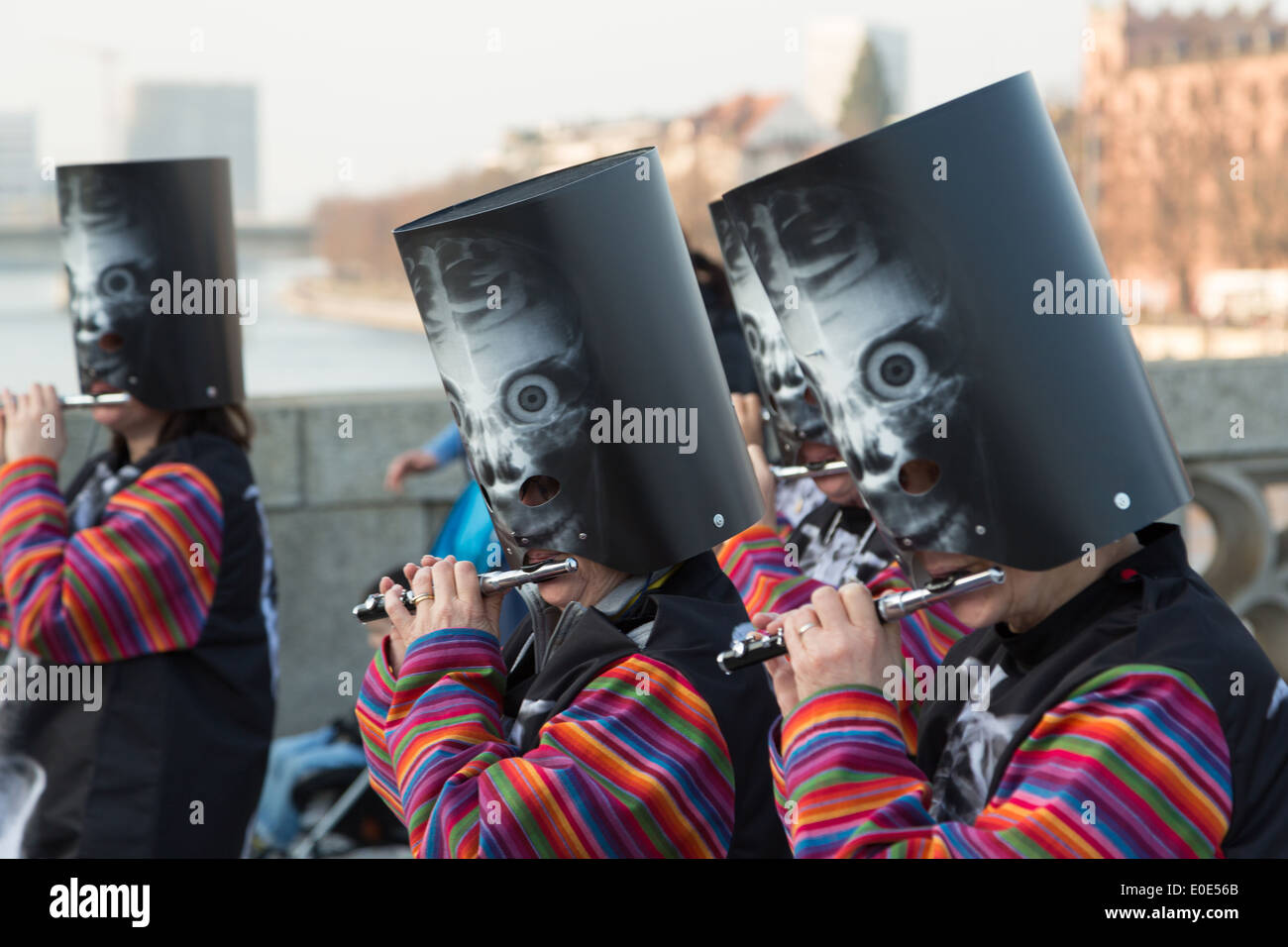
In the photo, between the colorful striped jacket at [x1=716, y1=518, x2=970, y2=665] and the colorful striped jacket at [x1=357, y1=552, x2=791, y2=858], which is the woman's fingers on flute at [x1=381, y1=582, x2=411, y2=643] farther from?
the colorful striped jacket at [x1=716, y1=518, x2=970, y2=665]

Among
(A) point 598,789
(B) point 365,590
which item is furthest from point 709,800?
(B) point 365,590

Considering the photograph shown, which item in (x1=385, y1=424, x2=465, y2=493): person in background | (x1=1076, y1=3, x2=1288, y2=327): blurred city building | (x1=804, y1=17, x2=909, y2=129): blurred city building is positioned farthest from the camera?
(x1=804, y1=17, x2=909, y2=129): blurred city building

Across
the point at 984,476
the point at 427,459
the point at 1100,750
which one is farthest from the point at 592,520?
the point at 427,459

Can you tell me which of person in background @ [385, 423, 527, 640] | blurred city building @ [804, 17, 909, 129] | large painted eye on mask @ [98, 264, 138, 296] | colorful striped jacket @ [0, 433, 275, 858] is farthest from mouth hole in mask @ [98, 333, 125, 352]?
blurred city building @ [804, 17, 909, 129]

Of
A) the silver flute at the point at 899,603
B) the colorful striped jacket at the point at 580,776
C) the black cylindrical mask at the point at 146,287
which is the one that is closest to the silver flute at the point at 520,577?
the colorful striped jacket at the point at 580,776

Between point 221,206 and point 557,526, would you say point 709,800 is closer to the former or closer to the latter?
point 557,526

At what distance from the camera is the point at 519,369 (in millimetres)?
2330

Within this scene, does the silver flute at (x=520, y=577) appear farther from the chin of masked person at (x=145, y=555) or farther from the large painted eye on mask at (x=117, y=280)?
the large painted eye on mask at (x=117, y=280)

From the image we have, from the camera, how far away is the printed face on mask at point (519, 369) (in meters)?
2.31

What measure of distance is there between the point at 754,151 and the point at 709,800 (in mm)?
45614

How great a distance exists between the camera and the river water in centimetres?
468

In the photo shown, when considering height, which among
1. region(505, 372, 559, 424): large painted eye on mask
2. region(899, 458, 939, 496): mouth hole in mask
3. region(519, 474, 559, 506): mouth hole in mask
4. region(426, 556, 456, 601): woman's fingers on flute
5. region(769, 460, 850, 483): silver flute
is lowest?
region(426, 556, 456, 601): woman's fingers on flute

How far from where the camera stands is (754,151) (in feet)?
153

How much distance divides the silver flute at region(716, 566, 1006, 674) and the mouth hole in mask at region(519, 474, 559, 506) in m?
0.45
